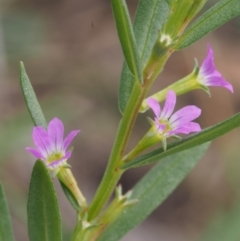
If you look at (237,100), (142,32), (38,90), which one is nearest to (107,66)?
(38,90)

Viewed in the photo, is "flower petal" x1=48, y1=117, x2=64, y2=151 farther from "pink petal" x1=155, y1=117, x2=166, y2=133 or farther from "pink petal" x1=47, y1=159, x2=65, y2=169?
"pink petal" x1=155, y1=117, x2=166, y2=133

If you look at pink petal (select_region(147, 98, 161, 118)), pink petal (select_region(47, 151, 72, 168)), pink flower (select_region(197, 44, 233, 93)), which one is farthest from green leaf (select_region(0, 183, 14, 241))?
pink flower (select_region(197, 44, 233, 93))

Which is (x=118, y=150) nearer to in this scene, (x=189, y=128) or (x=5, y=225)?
(x=189, y=128)

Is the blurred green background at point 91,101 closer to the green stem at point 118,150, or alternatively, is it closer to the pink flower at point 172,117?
the green stem at point 118,150

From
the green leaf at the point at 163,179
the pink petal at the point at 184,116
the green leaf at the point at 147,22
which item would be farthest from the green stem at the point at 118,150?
the green leaf at the point at 163,179

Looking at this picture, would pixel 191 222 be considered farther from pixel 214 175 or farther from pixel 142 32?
pixel 142 32

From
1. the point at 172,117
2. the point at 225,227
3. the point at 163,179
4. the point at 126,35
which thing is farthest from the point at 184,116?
the point at 225,227
